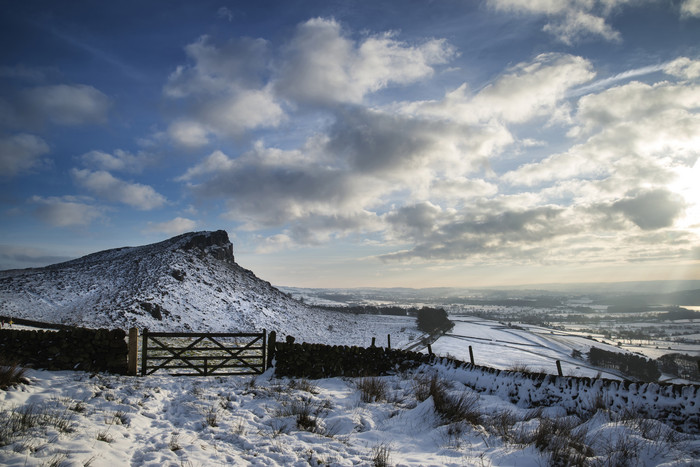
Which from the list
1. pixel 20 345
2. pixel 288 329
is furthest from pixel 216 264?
pixel 20 345

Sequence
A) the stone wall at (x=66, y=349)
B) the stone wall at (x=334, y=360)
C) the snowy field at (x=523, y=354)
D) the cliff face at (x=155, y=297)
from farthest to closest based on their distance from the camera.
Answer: the snowy field at (x=523, y=354)
the cliff face at (x=155, y=297)
the stone wall at (x=334, y=360)
the stone wall at (x=66, y=349)

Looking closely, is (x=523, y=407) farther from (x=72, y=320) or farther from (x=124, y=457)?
(x=72, y=320)

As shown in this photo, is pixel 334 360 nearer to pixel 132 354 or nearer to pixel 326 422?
pixel 326 422

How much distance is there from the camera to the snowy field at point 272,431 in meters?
5.50

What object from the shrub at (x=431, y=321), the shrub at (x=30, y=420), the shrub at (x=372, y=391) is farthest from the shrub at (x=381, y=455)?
the shrub at (x=431, y=321)

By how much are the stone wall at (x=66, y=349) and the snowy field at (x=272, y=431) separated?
2.46 feet

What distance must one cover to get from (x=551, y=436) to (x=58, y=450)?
9.14 meters

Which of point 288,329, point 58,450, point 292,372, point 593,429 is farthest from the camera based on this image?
point 288,329

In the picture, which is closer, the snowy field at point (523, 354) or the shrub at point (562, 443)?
the shrub at point (562, 443)

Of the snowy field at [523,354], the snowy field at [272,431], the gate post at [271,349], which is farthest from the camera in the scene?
the snowy field at [523,354]

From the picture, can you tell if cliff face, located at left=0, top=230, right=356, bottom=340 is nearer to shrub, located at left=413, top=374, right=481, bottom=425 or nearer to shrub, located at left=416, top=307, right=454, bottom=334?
shrub, located at left=413, top=374, right=481, bottom=425

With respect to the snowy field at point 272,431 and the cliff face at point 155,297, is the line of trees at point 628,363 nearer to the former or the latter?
the cliff face at point 155,297

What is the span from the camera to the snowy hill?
2367 cm

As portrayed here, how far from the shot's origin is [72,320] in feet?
71.9
